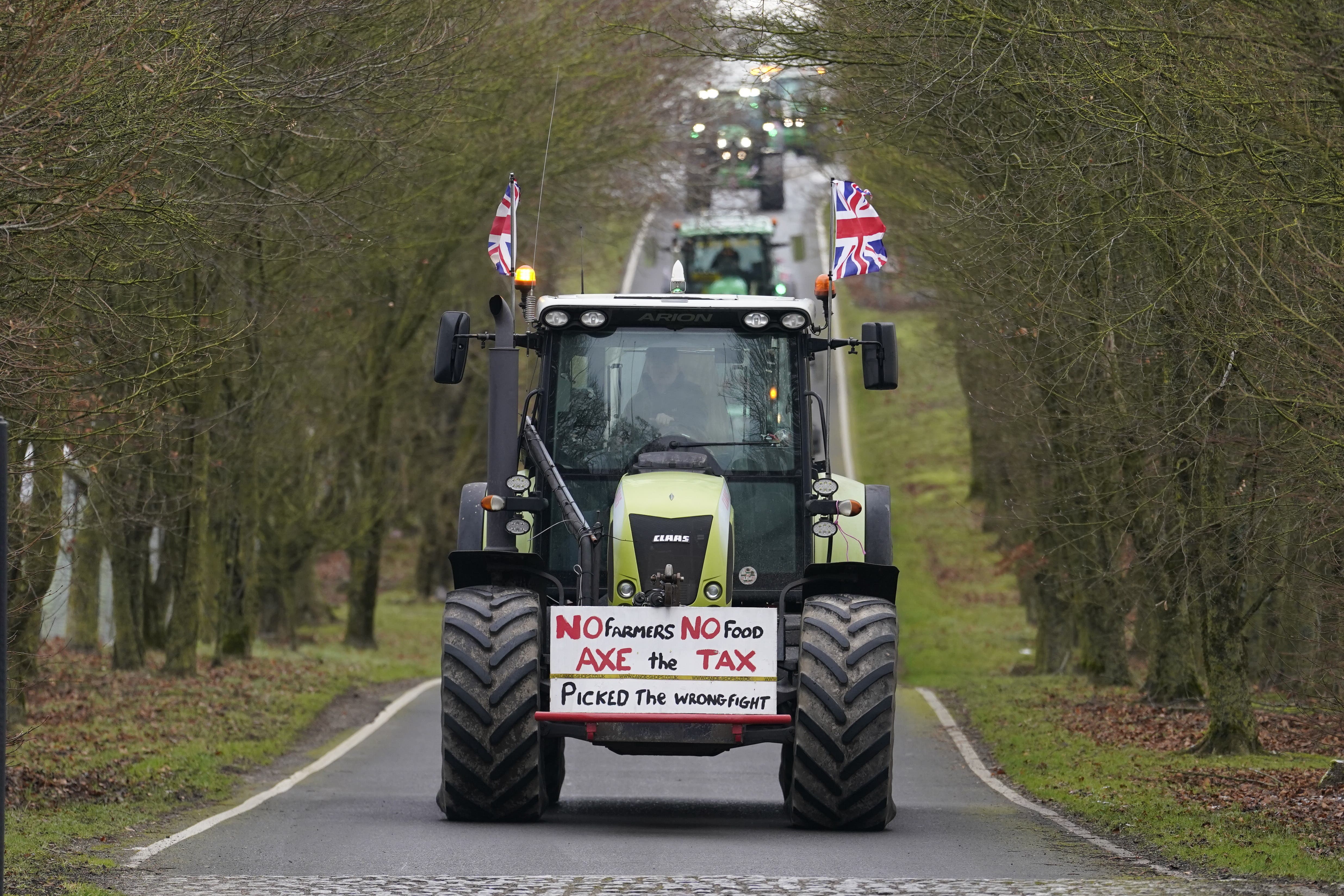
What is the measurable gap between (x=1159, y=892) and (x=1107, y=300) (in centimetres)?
565

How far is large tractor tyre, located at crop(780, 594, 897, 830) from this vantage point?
1145 centimetres

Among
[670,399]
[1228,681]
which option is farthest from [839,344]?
[1228,681]

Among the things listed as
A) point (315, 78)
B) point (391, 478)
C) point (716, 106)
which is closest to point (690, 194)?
point (716, 106)

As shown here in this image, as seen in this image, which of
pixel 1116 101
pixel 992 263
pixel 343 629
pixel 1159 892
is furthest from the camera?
pixel 343 629

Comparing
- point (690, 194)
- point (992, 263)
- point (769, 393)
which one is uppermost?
point (690, 194)

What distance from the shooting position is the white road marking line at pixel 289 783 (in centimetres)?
1154

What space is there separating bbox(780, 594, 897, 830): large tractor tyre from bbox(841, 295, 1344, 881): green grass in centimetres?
185

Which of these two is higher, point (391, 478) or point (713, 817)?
point (391, 478)

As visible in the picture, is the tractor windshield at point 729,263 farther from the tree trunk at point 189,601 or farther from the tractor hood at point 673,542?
the tractor hood at point 673,542

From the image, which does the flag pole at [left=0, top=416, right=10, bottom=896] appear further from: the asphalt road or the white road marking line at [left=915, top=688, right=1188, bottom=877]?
the white road marking line at [left=915, top=688, right=1188, bottom=877]

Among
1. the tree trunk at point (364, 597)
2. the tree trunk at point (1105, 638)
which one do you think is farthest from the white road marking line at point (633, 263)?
the tree trunk at point (1105, 638)

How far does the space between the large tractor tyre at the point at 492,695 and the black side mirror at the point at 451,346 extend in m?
1.43

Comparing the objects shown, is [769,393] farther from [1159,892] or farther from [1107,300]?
[1159,892]

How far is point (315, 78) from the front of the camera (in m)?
14.1
